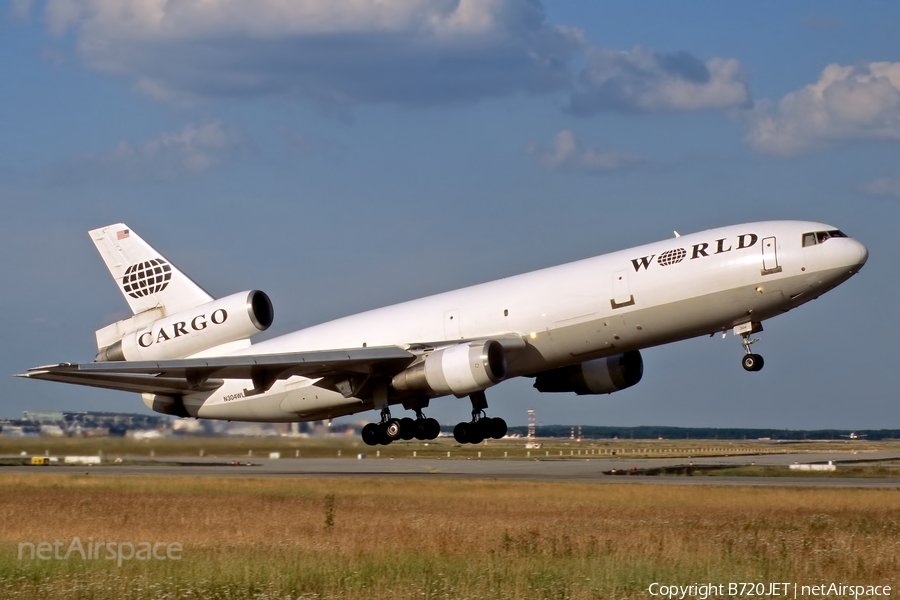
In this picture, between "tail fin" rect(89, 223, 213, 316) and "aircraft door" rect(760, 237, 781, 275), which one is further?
"tail fin" rect(89, 223, 213, 316)

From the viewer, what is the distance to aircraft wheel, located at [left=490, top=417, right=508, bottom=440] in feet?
125

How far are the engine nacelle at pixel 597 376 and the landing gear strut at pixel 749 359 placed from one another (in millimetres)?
5712

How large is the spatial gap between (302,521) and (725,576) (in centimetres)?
1353

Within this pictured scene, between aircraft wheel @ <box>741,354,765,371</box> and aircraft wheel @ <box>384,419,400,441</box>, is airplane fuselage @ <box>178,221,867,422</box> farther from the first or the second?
aircraft wheel @ <box>384,419,400,441</box>

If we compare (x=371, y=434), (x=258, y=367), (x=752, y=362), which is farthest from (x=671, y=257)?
(x=258, y=367)

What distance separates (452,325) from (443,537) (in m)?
11.8

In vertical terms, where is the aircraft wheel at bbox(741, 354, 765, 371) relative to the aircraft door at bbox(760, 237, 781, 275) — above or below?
below

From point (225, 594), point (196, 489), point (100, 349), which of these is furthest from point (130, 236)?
point (225, 594)

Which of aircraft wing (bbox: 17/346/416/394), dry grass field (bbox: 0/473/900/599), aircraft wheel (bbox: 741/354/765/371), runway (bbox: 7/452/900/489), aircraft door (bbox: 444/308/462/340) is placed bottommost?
dry grass field (bbox: 0/473/900/599)

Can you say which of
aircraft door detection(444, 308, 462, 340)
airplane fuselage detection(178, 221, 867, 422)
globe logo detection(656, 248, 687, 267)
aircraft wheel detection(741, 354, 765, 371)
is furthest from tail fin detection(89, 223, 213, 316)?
aircraft wheel detection(741, 354, 765, 371)

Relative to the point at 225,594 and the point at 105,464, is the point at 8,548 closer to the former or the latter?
the point at 225,594

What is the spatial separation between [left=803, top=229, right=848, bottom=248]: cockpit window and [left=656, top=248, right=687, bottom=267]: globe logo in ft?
10.7

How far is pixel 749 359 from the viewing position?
31.8m

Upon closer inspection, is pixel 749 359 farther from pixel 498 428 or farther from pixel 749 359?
pixel 498 428
